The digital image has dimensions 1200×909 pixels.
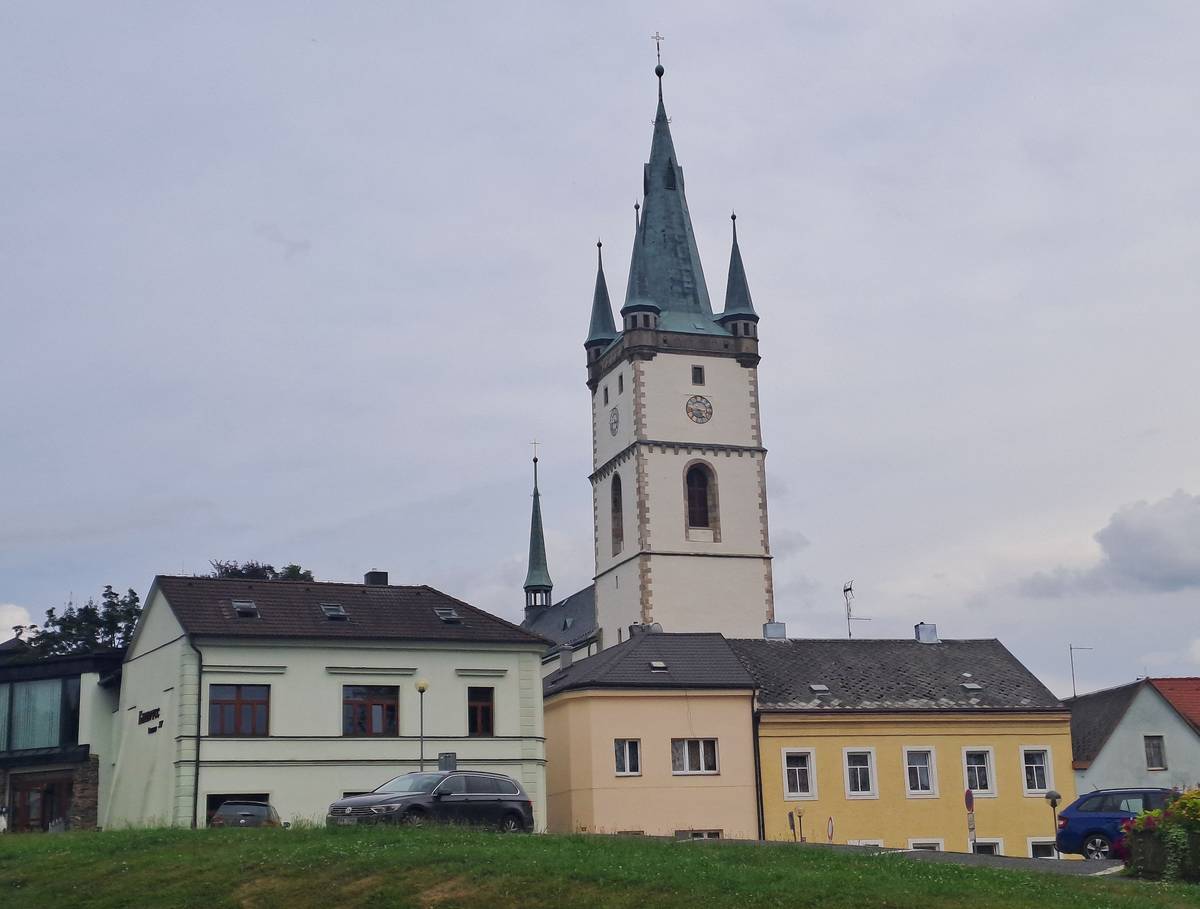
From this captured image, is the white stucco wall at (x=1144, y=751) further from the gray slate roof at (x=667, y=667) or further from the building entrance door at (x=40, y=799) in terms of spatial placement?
the building entrance door at (x=40, y=799)

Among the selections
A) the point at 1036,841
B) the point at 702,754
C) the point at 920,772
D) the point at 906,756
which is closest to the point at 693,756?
the point at 702,754

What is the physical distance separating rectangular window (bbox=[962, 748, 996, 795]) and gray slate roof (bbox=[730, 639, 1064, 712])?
1453 mm

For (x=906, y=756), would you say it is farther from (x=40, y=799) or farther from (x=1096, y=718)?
(x=40, y=799)

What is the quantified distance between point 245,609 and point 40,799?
11328mm

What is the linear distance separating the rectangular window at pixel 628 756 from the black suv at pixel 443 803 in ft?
50.2

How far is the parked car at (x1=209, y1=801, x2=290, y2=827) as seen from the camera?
40.0 m

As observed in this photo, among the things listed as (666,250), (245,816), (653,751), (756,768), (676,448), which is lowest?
(245,816)

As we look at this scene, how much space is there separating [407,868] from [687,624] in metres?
56.0

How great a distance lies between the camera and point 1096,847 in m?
38.0

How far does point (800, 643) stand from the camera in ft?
200

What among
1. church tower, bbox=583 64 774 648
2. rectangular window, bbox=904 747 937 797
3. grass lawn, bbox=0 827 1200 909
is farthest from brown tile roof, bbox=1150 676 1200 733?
grass lawn, bbox=0 827 1200 909

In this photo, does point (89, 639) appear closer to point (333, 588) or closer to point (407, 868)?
point (333, 588)

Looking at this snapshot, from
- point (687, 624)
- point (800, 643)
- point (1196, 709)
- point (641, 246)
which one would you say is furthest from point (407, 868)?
point (641, 246)

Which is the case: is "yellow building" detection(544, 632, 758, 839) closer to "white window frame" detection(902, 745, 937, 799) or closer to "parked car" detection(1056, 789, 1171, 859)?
"white window frame" detection(902, 745, 937, 799)
